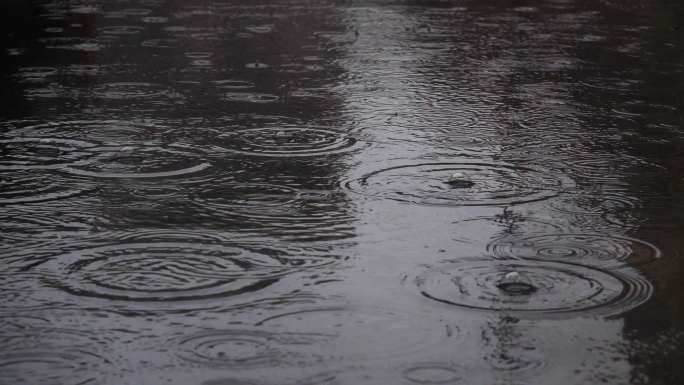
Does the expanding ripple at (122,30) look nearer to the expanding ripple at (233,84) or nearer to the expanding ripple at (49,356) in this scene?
the expanding ripple at (233,84)

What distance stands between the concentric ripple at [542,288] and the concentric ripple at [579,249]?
100 mm

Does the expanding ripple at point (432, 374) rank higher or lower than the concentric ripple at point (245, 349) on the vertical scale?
higher

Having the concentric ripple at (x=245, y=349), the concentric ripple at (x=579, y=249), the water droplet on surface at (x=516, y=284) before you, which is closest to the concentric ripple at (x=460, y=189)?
the concentric ripple at (x=579, y=249)

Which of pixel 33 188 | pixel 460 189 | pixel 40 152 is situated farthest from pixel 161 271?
pixel 40 152

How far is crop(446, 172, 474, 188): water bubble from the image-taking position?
196 inches

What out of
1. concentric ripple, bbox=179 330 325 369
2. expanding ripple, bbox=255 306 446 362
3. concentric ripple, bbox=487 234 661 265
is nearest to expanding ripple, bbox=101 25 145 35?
concentric ripple, bbox=487 234 661 265

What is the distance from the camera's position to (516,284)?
139 inches

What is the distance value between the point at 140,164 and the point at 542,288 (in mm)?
2533

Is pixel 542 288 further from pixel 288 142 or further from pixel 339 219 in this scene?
pixel 288 142

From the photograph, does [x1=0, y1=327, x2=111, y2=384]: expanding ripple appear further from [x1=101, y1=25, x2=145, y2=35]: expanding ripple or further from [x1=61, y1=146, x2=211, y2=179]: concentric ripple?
[x1=101, y1=25, x2=145, y2=35]: expanding ripple

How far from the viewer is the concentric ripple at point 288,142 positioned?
18.7 feet

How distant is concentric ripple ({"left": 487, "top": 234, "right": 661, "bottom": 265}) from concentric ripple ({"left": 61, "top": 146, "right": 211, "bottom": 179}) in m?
1.87

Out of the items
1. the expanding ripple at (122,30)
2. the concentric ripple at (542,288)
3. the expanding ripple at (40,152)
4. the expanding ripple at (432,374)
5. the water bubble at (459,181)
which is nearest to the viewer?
the expanding ripple at (432,374)

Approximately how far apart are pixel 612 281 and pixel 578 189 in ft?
4.59
